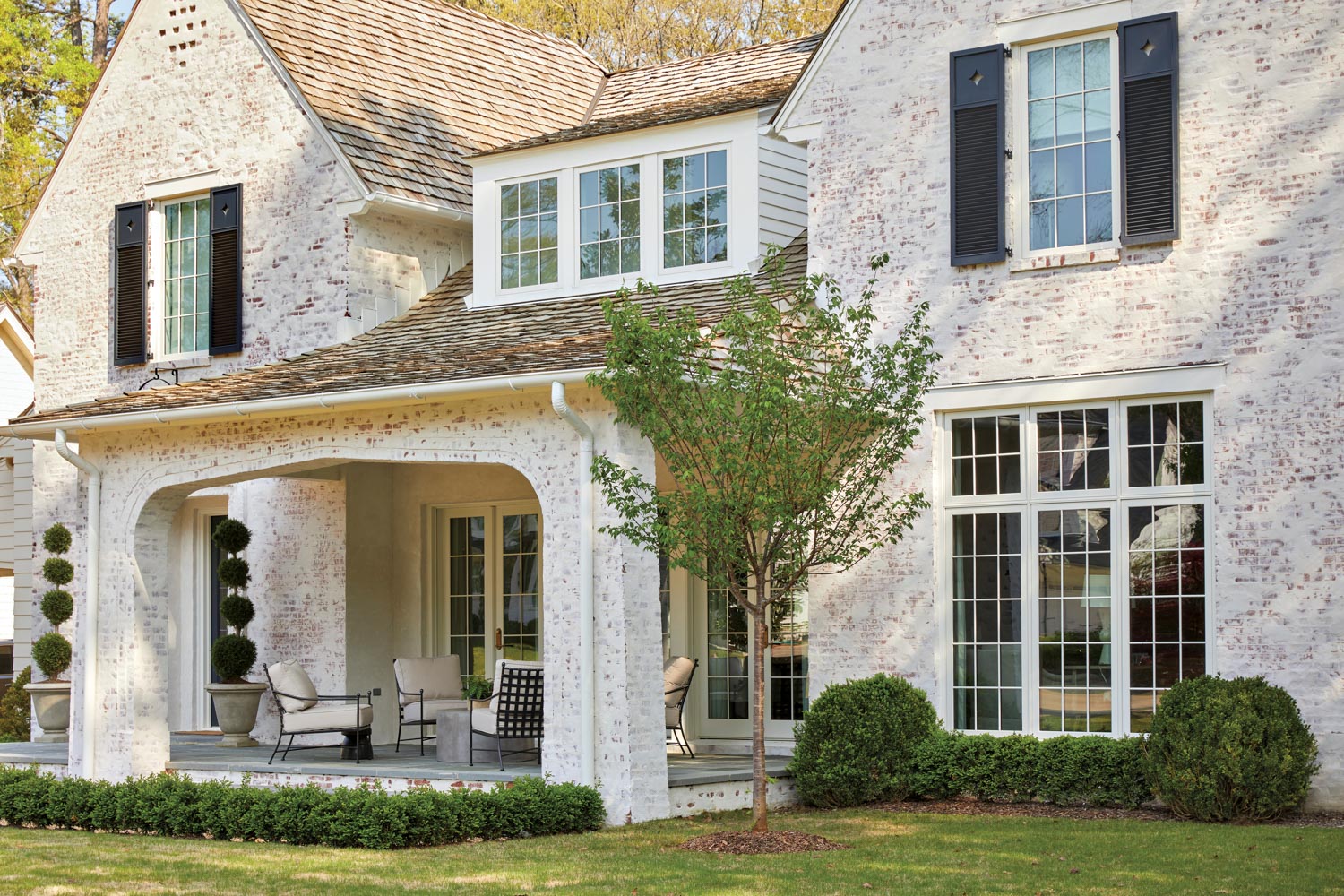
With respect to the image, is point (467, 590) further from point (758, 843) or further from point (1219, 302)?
point (1219, 302)

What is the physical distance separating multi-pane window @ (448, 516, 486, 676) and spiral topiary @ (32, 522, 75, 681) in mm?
4549

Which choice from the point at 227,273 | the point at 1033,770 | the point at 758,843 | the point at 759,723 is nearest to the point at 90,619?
the point at 227,273

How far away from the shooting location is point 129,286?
17.7 m

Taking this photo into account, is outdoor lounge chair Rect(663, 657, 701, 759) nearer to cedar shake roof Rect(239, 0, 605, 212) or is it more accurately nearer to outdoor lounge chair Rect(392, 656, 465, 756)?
outdoor lounge chair Rect(392, 656, 465, 756)

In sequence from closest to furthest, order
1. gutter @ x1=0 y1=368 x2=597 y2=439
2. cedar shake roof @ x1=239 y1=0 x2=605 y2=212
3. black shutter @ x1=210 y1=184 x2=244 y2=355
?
gutter @ x1=0 y1=368 x2=597 y2=439 < cedar shake roof @ x1=239 y1=0 x2=605 y2=212 < black shutter @ x1=210 y1=184 x2=244 y2=355

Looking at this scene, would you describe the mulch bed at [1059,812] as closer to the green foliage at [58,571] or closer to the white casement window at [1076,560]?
the white casement window at [1076,560]

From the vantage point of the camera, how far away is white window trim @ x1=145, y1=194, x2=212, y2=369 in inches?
690

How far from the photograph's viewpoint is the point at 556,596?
38.9ft

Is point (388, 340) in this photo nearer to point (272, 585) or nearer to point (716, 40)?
point (272, 585)

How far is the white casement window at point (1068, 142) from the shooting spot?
12508 mm

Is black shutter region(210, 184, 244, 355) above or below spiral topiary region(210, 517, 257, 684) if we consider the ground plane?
above

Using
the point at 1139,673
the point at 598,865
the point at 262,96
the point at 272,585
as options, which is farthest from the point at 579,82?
the point at 598,865

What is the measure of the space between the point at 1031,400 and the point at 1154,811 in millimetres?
3148

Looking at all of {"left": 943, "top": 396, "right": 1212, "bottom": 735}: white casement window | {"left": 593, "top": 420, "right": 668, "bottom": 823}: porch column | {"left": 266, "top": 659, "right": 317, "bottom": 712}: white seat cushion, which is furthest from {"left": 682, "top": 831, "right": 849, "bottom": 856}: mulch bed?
{"left": 266, "top": 659, "right": 317, "bottom": 712}: white seat cushion
